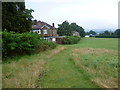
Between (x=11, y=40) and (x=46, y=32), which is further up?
(x=46, y=32)

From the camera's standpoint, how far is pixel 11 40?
9734 mm

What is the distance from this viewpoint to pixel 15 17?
15.0 m

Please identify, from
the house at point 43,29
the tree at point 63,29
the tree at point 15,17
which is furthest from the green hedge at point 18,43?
the tree at point 63,29

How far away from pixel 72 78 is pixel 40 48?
8517 millimetres

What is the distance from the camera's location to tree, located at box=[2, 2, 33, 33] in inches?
549

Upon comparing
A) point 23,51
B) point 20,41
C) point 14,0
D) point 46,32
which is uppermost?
point 14,0

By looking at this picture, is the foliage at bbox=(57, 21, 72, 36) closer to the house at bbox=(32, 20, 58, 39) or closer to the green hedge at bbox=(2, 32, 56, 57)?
the house at bbox=(32, 20, 58, 39)

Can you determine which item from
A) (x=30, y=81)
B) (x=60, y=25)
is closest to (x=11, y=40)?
(x=30, y=81)

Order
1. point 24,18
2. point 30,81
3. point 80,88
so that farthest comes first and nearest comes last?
point 24,18
point 30,81
point 80,88

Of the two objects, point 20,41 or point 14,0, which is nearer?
point 20,41

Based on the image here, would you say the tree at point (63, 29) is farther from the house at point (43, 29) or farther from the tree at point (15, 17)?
the tree at point (15, 17)

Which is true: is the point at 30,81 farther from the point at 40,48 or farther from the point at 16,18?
the point at 16,18

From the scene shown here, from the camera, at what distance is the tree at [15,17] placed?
45.8 ft

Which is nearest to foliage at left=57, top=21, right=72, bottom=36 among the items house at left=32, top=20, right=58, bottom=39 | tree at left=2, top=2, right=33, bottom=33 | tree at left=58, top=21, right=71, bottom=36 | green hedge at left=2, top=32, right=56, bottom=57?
tree at left=58, top=21, right=71, bottom=36
